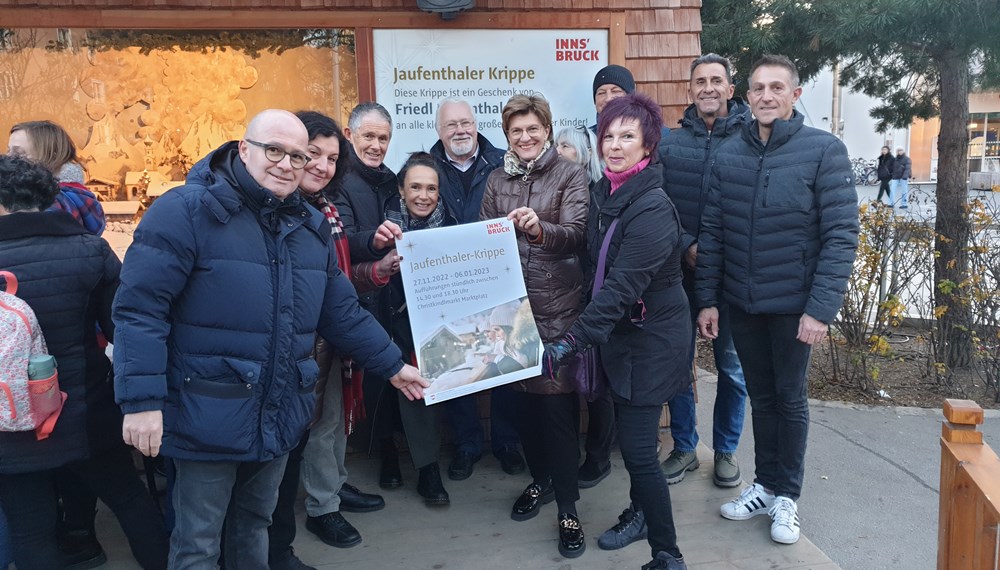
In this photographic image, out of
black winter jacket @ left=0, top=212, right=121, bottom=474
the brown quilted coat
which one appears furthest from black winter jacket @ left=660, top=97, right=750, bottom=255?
black winter jacket @ left=0, top=212, right=121, bottom=474

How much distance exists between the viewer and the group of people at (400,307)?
2.33m

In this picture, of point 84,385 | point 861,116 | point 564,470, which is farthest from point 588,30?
point 861,116

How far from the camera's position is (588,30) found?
5043 mm

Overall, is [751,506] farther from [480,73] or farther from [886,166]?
[886,166]

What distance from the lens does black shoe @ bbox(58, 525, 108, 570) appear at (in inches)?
135

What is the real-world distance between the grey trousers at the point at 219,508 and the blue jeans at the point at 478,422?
1794 mm

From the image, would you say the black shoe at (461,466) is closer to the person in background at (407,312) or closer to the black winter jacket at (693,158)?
the person in background at (407,312)

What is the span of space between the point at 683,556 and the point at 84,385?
2694 millimetres

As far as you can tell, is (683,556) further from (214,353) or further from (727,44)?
(727,44)

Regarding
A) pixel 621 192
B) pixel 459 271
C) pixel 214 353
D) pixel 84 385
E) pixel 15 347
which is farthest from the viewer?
pixel 459 271

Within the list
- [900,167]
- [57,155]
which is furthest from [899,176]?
[57,155]

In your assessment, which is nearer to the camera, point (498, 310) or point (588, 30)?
point (498, 310)

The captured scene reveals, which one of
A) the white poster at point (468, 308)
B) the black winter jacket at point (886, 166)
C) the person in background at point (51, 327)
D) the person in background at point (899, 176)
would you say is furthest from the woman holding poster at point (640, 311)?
the black winter jacket at point (886, 166)

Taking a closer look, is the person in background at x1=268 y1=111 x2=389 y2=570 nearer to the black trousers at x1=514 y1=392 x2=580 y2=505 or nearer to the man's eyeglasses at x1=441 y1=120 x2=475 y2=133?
the man's eyeglasses at x1=441 y1=120 x2=475 y2=133
